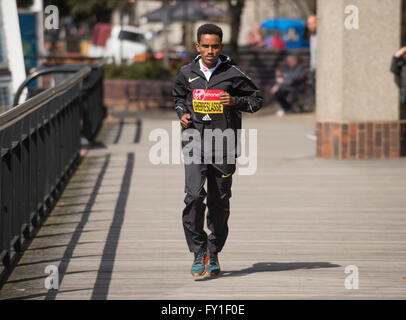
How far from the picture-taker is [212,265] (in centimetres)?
705

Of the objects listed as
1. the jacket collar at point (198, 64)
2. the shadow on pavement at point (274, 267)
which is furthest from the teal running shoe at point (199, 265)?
the jacket collar at point (198, 64)

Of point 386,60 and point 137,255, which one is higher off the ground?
point 386,60

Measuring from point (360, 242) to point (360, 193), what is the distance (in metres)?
2.67

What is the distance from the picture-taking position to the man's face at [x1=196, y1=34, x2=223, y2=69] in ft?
22.0

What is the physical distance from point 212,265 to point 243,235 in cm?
165

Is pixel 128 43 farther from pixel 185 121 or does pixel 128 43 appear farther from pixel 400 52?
pixel 185 121

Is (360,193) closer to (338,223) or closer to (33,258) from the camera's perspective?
(338,223)

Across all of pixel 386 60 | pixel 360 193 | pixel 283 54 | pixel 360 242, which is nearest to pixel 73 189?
pixel 360 193

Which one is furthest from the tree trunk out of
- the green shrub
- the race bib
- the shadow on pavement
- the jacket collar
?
the race bib

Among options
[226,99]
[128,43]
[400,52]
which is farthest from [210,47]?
[128,43]

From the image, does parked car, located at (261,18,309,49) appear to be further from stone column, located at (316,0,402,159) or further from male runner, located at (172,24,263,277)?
male runner, located at (172,24,263,277)

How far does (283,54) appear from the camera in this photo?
2708cm

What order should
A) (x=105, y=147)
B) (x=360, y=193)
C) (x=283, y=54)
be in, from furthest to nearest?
(x=283, y=54) < (x=105, y=147) < (x=360, y=193)

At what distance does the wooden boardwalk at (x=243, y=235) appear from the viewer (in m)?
6.76
